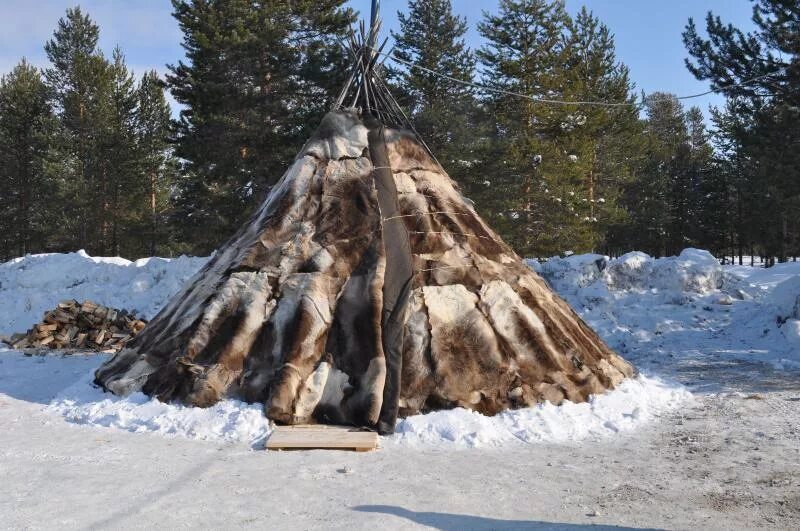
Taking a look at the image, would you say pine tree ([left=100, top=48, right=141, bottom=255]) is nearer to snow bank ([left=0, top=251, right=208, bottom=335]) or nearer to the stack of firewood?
snow bank ([left=0, top=251, right=208, bottom=335])

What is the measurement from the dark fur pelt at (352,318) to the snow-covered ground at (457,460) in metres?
0.30

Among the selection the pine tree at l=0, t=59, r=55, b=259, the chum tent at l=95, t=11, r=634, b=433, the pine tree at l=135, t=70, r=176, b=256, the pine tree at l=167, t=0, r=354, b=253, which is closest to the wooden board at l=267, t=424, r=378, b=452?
the chum tent at l=95, t=11, r=634, b=433

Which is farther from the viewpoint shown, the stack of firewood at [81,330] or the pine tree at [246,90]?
the pine tree at [246,90]

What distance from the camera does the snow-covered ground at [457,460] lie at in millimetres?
4086

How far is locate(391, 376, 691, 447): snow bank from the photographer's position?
571 centimetres

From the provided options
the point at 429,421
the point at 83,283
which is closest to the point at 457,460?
the point at 429,421

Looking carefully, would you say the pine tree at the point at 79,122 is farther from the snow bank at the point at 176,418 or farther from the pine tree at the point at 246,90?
the snow bank at the point at 176,418

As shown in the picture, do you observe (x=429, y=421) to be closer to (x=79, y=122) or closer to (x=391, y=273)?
(x=391, y=273)

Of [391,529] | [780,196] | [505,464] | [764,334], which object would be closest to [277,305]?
[505,464]

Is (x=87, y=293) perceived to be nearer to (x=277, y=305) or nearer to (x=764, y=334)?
(x=277, y=305)

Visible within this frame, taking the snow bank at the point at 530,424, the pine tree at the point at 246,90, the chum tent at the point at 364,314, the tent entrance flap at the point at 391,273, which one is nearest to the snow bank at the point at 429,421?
the snow bank at the point at 530,424

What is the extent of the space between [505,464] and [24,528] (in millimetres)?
3272

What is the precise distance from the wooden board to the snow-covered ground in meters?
0.14

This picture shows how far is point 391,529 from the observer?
378 cm
